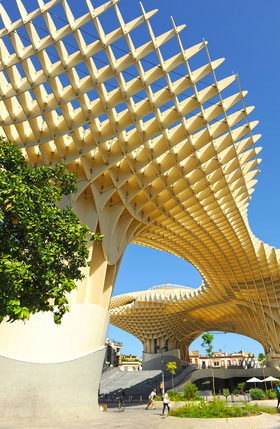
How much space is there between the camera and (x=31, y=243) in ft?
31.1

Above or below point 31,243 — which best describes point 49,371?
below

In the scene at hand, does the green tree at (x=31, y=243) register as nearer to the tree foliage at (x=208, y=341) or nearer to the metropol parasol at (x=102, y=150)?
the metropol parasol at (x=102, y=150)

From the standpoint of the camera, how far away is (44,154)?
1970cm

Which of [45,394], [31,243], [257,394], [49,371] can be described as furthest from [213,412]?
[257,394]

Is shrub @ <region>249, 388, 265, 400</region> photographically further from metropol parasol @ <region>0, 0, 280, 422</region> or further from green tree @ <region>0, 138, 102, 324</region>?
green tree @ <region>0, 138, 102, 324</region>

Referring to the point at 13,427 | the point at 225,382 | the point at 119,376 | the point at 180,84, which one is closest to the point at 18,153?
the point at 180,84

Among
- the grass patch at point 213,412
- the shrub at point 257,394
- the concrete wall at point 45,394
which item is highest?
the concrete wall at point 45,394

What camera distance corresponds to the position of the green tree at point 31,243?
8.66 m

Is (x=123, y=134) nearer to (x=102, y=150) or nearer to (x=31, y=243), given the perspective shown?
(x=102, y=150)

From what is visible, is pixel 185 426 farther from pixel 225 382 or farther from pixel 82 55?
pixel 225 382

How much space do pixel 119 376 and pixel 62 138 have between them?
48229 millimetres

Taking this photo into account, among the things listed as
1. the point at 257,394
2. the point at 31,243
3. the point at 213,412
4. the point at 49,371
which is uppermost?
the point at 31,243

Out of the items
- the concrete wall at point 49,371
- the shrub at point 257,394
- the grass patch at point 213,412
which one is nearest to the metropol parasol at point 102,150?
the concrete wall at point 49,371

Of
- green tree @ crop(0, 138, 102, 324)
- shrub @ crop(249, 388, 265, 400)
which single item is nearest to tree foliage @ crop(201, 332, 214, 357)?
shrub @ crop(249, 388, 265, 400)
